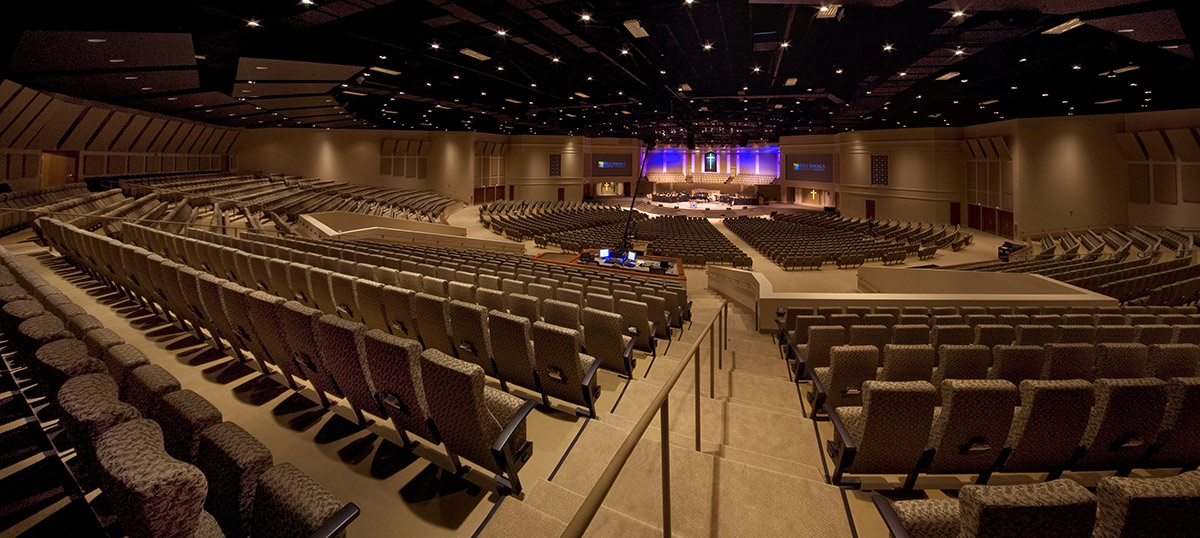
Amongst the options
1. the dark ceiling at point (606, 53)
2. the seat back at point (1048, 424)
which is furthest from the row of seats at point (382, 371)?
the dark ceiling at point (606, 53)

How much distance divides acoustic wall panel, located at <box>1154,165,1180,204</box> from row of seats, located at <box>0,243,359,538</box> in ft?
105

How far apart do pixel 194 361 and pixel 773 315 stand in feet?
25.1

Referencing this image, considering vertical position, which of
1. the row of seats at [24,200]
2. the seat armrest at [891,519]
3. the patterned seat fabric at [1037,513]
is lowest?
the seat armrest at [891,519]

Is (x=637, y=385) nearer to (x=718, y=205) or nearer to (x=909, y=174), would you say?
(x=909, y=174)

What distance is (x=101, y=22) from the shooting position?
777cm

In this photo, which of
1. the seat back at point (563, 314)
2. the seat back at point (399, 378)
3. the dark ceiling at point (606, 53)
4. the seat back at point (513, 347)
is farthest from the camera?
the dark ceiling at point (606, 53)

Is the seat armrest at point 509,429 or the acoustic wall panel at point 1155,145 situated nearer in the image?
the seat armrest at point 509,429

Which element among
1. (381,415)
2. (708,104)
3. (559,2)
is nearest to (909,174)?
(708,104)

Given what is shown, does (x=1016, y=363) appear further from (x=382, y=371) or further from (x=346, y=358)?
(x=346, y=358)

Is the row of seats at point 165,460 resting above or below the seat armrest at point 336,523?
above

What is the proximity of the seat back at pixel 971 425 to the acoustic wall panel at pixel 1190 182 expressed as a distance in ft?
91.7

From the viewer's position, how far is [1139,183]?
71.3 ft

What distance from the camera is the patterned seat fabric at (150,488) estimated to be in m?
1.17

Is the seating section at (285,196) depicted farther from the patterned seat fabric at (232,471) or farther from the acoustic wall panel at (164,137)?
the patterned seat fabric at (232,471)
